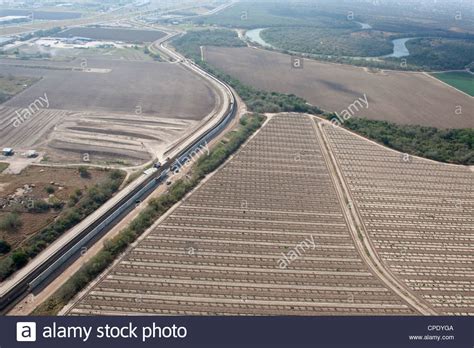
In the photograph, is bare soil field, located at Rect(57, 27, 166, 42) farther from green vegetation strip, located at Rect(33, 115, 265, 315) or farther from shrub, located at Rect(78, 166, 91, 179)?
shrub, located at Rect(78, 166, 91, 179)

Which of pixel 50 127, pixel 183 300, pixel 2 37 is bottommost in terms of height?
pixel 183 300

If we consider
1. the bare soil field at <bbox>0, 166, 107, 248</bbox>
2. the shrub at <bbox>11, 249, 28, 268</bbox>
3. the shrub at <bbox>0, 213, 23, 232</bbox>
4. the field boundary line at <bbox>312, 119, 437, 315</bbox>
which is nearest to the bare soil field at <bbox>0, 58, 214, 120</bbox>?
the bare soil field at <bbox>0, 166, 107, 248</bbox>

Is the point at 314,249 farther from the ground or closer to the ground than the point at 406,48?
closer to the ground

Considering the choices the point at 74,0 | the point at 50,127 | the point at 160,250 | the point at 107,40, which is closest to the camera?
the point at 160,250

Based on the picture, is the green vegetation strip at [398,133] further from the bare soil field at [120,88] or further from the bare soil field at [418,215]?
the bare soil field at [120,88]

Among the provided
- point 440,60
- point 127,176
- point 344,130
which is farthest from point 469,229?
point 440,60

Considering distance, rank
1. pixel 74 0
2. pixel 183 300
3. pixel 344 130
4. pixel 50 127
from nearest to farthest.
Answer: pixel 183 300 → pixel 50 127 → pixel 344 130 → pixel 74 0

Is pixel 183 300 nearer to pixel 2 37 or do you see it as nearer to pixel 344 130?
pixel 344 130
